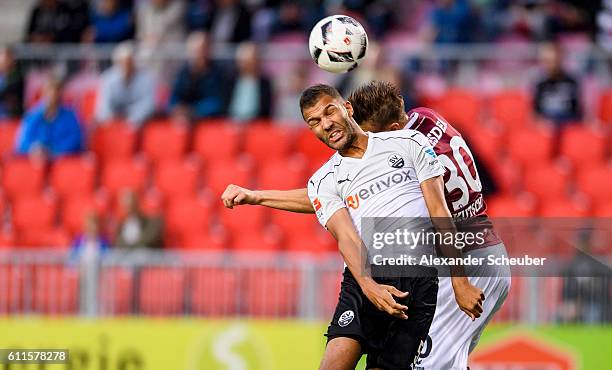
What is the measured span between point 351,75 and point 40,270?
12.7ft

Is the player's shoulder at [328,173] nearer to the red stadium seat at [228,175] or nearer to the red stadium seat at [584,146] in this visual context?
the red stadium seat at [228,175]

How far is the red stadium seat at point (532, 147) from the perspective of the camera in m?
14.1

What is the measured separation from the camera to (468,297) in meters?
6.96

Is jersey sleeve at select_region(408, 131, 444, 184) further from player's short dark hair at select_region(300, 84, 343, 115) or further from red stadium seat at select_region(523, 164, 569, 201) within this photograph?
red stadium seat at select_region(523, 164, 569, 201)

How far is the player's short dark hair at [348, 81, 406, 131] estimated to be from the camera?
7.74 m

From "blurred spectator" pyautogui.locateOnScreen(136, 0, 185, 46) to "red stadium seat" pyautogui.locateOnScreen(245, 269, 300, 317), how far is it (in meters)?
4.51

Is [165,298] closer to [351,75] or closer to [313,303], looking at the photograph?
[313,303]

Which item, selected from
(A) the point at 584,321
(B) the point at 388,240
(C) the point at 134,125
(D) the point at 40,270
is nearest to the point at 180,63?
(C) the point at 134,125

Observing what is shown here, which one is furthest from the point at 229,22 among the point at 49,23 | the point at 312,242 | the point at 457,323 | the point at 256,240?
the point at 457,323

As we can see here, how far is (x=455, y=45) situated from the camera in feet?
49.0

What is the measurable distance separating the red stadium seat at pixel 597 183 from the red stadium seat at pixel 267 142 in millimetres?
3204

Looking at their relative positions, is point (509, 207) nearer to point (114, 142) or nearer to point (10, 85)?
point (114, 142)

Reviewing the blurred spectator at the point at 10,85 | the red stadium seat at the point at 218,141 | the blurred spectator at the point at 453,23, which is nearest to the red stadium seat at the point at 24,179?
the blurred spectator at the point at 10,85

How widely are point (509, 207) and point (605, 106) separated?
2.20m
